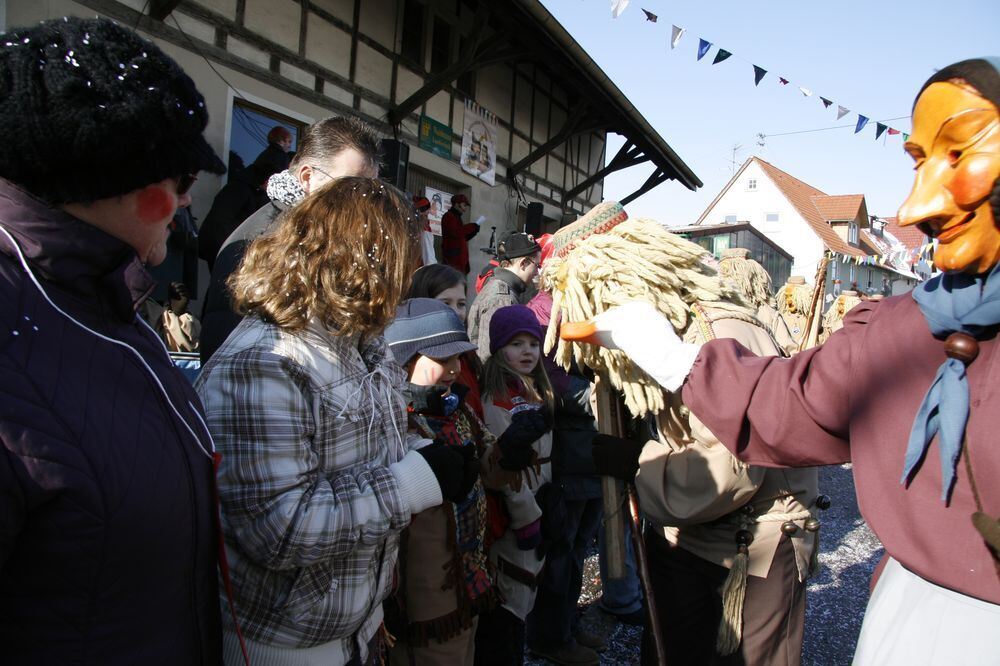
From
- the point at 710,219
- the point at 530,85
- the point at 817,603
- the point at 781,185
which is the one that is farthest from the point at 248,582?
the point at 710,219

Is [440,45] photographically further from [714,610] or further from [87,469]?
[87,469]

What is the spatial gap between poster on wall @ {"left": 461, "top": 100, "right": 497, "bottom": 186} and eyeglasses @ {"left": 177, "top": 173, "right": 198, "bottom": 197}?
7.77 meters

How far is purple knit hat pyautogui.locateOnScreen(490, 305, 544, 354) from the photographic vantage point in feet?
9.68

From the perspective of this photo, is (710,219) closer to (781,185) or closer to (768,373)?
(781,185)

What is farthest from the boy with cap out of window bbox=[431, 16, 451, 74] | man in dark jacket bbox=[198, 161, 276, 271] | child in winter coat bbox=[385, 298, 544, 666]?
window bbox=[431, 16, 451, 74]

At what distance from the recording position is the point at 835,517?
562cm

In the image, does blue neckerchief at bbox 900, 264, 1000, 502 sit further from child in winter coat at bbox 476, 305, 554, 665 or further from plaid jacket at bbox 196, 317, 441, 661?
child in winter coat at bbox 476, 305, 554, 665

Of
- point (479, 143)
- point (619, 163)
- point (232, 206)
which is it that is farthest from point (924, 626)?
point (619, 163)

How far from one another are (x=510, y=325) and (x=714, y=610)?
4.94 ft

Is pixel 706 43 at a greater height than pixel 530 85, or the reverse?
pixel 530 85

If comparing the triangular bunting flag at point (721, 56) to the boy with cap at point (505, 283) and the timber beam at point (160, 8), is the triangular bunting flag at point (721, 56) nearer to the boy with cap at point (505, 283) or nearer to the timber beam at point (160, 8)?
the boy with cap at point (505, 283)

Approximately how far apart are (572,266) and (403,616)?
4.19 feet

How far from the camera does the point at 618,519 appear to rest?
6.98 feet

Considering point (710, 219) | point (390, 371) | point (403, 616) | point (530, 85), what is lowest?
point (403, 616)
